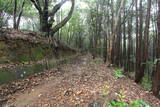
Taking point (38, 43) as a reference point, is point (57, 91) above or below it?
below

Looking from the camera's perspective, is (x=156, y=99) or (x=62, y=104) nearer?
(x=62, y=104)

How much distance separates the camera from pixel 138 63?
8.97 m

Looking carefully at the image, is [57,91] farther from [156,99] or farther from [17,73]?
[156,99]

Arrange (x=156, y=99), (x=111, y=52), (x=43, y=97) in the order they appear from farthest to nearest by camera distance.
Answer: (x=111, y=52) < (x=156, y=99) < (x=43, y=97)

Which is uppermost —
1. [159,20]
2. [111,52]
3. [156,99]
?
[159,20]

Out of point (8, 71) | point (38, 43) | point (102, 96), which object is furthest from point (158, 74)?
point (38, 43)

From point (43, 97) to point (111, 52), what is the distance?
770 centimetres

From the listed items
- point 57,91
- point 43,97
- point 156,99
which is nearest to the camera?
point 43,97

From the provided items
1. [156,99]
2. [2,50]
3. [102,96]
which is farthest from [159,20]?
[2,50]

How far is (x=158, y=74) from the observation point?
524 centimetres

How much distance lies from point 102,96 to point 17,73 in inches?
162

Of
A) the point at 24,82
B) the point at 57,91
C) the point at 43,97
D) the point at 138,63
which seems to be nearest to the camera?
the point at 43,97

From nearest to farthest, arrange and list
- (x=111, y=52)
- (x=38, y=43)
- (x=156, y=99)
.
→ (x=156, y=99) < (x=38, y=43) < (x=111, y=52)

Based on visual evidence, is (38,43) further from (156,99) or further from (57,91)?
(156,99)
